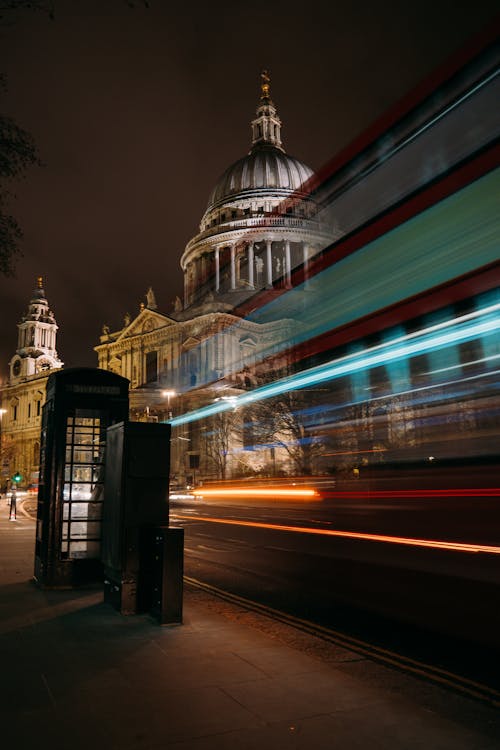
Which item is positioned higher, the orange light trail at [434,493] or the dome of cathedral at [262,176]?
the dome of cathedral at [262,176]

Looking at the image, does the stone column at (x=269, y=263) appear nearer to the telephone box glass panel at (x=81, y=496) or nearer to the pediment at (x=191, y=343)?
the pediment at (x=191, y=343)

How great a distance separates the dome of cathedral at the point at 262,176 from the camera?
93.2 m

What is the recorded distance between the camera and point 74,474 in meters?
9.44

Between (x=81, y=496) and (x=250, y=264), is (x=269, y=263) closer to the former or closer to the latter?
(x=250, y=264)

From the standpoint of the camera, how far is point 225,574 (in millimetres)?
11359

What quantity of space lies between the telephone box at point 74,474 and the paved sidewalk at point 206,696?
2.20 m

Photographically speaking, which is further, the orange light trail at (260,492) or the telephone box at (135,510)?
the orange light trail at (260,492)

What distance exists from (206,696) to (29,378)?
393 feet

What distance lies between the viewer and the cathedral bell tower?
11994 cm

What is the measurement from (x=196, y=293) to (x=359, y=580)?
8380 cm

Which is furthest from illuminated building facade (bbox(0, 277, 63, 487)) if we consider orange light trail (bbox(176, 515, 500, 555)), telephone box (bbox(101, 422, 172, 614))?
telephone box (bbox(101, 422, 172, 614))

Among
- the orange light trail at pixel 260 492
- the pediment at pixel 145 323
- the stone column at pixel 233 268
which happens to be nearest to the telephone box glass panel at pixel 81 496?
the orange light trail at pixel 260 492

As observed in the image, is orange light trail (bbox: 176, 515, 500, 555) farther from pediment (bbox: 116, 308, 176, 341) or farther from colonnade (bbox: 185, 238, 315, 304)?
colonnade (bbox: 185, 238, 315, 304)

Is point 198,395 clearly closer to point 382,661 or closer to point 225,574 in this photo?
point 225,574
